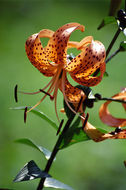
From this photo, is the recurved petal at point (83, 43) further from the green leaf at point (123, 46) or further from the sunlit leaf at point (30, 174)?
the sunlit leaf at point (30, 174)

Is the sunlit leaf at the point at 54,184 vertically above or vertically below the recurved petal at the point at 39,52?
below

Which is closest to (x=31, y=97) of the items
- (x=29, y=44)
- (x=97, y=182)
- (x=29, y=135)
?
(x=29, y=135)

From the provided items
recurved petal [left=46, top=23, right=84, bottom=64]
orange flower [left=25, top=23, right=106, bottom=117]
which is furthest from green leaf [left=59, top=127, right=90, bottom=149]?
recurved petal [left=46, top=23, right=84, bottom=64]

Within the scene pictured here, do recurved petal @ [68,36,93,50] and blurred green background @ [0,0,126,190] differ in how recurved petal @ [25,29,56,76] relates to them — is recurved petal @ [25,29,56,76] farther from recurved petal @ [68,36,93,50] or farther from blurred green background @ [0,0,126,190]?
blurred green background @ [0,0,126,190]

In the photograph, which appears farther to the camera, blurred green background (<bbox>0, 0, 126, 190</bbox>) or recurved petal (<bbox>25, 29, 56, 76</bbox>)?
blurred green background (<bbox>0, 0, 126, 190</bbox>)

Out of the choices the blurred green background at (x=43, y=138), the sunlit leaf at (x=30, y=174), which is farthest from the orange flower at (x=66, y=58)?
the blurred green background at (x=43, y=138)

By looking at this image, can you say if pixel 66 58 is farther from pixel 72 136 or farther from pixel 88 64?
pixel 72 136
